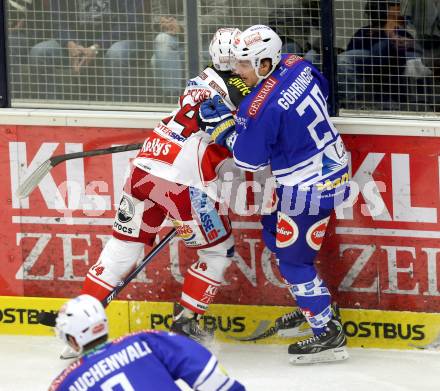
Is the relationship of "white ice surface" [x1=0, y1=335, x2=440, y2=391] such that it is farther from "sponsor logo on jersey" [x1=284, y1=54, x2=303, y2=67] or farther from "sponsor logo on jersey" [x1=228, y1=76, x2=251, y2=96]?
"sponsor logo on jersey" [x1=284, y1=54, x2=303, y2=67]

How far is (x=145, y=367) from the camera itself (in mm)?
4195

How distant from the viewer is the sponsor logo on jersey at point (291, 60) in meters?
5.89

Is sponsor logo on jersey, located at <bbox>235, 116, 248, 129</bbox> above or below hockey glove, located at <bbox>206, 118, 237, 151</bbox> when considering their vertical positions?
above

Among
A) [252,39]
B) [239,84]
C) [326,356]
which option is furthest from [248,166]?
[326,356]

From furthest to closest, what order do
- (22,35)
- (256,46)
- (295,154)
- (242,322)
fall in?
1. (22,35)
2. (242,322)
3. (295,154)
4. (256,46)

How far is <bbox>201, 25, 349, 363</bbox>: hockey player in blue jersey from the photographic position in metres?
5.76

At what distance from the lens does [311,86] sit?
5863 mm

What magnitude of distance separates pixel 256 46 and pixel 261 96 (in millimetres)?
207

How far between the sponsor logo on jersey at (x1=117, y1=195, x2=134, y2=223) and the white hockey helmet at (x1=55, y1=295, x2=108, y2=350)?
1.91m

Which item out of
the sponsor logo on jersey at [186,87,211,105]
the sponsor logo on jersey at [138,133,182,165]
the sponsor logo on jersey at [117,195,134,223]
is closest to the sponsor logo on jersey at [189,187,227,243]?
the sponsor logo on jersey at [138,133,182,165]

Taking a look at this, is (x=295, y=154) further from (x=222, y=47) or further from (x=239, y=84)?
(x=222, y=47)

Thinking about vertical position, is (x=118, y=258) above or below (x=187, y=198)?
below

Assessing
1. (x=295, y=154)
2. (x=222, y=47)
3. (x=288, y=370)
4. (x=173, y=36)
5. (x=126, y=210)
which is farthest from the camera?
(x=173, y=36)

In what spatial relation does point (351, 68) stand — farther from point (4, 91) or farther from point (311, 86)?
point (4, 91)
